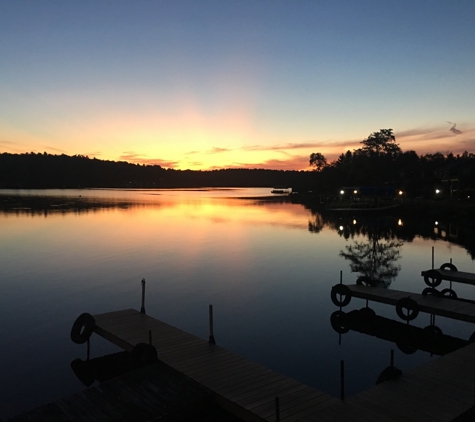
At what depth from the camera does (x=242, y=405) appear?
1010cm

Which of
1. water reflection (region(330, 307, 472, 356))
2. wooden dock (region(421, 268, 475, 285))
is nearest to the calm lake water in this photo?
water reflection (region(330, 307, 472, 356))

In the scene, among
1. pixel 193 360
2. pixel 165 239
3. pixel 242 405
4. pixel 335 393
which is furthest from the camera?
pixel 165 239

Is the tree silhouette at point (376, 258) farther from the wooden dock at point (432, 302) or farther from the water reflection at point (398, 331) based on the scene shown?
the wooden dock at point (432, 302)

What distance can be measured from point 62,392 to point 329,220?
233ft

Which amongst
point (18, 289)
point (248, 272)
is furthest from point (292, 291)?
point (18, 289)

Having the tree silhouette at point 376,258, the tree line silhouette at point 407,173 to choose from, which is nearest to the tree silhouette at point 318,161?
the tree line silhouette at point 407,173

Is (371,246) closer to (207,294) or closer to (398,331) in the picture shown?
(207,294)

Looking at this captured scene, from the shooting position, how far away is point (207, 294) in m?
27.9

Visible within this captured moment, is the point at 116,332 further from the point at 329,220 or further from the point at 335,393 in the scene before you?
the point at 329,220

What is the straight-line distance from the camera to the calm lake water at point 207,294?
16.6 meters

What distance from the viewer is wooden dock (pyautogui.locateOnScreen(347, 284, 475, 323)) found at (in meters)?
17.8

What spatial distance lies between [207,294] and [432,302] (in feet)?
48.5

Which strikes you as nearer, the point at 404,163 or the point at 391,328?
the point at 391,328

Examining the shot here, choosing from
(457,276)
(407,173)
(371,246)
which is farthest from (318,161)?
→ (457,276)
